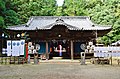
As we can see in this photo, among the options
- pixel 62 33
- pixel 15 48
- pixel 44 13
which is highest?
pixel 44 13

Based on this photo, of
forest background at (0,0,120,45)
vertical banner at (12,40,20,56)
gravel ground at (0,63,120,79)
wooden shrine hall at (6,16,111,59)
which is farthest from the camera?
forest background at (0,0,120,45)

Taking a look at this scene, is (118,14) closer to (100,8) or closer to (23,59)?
(100,8)

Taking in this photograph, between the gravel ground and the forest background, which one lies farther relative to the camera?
the forest background

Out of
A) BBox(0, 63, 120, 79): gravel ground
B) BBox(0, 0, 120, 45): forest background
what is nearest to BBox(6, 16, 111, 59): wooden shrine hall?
BBox(0, 0, 120, 45): forest background

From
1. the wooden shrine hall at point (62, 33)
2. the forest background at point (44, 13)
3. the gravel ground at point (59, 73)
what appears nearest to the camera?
the gravel ground at point (59, 73)

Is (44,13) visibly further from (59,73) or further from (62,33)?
(59,73)

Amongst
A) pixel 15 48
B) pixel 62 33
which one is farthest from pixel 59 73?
pixel 62 33

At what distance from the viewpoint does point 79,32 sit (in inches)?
1136

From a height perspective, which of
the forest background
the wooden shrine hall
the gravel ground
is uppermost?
the forest background

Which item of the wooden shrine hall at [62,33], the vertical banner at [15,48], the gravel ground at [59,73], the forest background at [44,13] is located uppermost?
the forest background at [44,13]

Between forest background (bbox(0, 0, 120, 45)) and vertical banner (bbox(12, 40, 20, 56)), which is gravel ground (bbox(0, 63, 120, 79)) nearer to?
vertical banner (bbox(12, 40, 20, 56))

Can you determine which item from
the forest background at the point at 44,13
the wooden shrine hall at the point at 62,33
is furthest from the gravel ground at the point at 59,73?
the forest background at the point at 44,13

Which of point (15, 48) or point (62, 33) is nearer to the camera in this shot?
point (15, 48)

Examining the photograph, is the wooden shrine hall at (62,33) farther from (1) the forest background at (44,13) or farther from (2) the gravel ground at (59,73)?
(2) the gravel ground at (59,73)
